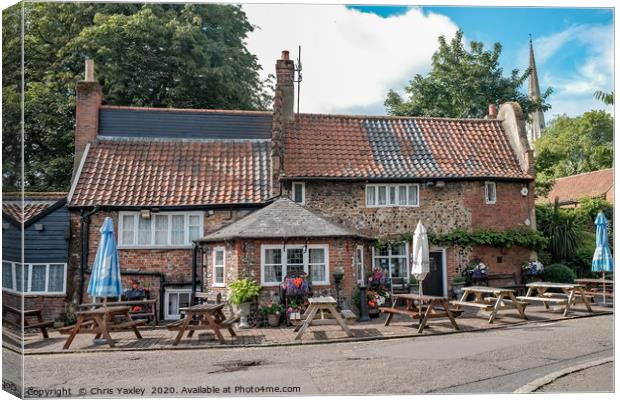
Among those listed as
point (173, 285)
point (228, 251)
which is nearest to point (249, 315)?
point (228, 251)

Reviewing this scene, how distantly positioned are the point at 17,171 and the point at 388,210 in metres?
13.1

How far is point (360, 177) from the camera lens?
19.5 m

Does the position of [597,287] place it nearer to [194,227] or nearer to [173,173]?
[194,227]

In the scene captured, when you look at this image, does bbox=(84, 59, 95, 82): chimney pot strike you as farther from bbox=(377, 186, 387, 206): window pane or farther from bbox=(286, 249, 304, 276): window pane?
bbox=(377, 186, 387, 206): window pane

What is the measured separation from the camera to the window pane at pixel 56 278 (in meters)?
17.5

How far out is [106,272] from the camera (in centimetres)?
1346

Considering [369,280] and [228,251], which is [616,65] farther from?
[228,251]

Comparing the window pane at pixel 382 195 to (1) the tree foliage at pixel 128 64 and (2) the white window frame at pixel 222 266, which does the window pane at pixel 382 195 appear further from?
(1) the tree foliage at pixel 128 64

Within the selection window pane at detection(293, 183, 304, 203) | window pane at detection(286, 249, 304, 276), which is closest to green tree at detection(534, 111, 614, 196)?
window pane at detection(286, 249, 304, 276)

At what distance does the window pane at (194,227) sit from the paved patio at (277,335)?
143 inches

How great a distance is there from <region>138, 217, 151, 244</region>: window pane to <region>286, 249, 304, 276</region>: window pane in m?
5.14

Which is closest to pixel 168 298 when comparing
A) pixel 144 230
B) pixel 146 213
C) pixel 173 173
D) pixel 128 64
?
pixel 144 230

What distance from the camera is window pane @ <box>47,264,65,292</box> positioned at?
17.5 m

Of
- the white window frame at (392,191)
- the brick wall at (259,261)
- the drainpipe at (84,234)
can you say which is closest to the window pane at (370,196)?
the white window frame at (392,191)
